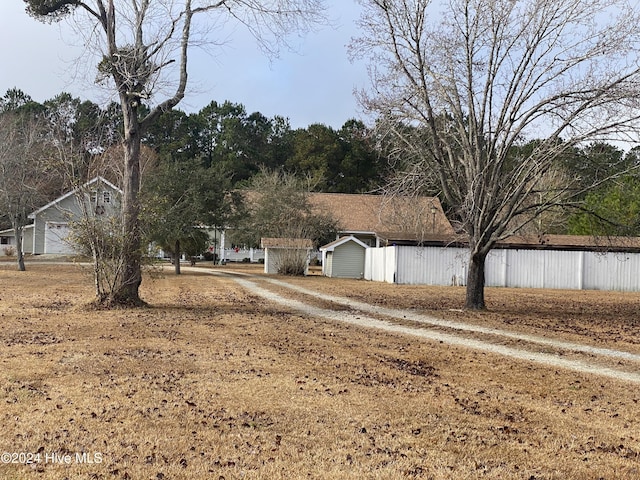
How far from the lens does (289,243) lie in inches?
1291

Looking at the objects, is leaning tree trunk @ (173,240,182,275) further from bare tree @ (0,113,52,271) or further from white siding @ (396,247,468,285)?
white siding @ (396,247,468,285)

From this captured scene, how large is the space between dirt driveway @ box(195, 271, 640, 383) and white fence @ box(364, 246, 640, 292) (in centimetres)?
1078

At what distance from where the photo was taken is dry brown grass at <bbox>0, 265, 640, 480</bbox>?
4473mm

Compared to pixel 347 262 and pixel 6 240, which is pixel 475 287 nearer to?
pixel 347 262

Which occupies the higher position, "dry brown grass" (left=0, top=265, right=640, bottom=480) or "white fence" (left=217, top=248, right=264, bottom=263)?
"white fence" (left=217, top=248, right=264, bottom=263)

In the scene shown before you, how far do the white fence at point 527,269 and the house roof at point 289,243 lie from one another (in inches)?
224

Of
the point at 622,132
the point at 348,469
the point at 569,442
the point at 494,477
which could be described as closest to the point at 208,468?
the point at 348,469

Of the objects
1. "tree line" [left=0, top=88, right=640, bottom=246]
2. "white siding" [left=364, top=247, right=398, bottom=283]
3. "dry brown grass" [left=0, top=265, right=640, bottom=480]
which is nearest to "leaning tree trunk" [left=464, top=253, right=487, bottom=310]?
"tree line" [left=0, top=88, right=640, bottom=246]

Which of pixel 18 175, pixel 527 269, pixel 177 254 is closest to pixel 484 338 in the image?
pixel 527 269

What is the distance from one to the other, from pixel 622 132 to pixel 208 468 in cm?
1238

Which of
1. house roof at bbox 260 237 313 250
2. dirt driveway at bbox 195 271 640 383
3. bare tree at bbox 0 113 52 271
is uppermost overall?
bare tree at bbox 0 113 52 271

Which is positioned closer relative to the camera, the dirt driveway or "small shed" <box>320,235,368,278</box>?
the dirt driveway

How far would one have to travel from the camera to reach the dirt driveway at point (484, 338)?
8.95 m

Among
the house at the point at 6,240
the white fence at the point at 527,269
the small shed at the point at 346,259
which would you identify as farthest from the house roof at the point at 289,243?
the house at the point at 6,240
